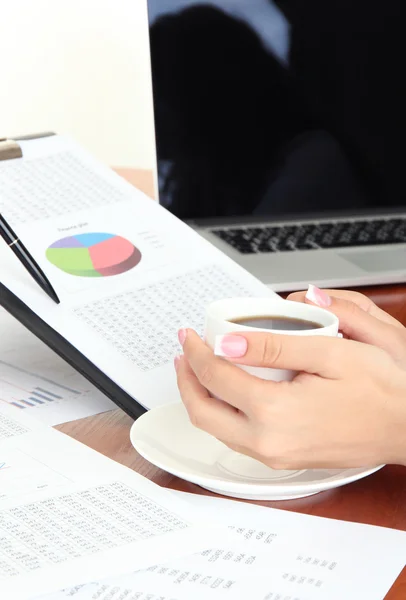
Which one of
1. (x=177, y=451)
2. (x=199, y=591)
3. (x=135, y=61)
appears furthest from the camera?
(x=135, y=61)

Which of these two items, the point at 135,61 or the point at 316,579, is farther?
the point at 135,61

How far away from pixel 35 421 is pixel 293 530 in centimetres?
24

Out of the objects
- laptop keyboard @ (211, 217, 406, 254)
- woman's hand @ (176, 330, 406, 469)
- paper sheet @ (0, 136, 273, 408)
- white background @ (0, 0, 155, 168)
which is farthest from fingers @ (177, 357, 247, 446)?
white background @ (0, 0, 155, 168)

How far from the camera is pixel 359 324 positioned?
0.60m

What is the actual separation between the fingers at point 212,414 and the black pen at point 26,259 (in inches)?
7.6

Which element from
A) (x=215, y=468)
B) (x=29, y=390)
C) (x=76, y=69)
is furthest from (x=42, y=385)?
(x=76, y=69)

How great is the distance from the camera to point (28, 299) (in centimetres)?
69

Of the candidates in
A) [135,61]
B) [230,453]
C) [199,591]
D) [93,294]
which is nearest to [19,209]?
[93,294]

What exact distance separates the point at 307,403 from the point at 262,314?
89 mm

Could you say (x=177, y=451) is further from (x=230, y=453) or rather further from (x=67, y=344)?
(x=67, y=344)

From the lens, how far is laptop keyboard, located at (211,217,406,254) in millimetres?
1083

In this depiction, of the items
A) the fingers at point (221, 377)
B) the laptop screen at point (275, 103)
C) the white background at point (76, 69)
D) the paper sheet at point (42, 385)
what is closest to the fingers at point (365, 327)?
the fingers at point (221, 377)

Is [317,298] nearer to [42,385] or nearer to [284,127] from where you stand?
[42,385]

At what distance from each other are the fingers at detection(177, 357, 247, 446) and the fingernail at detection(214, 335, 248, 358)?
0.04 m
